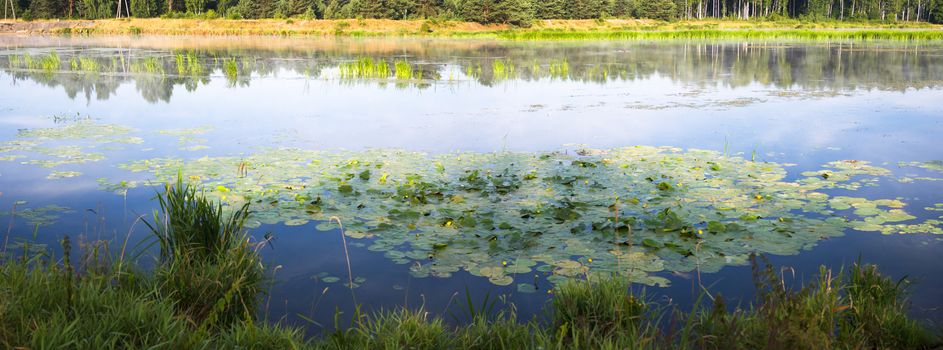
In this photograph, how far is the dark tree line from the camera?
64.1 metres

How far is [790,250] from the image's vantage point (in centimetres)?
558

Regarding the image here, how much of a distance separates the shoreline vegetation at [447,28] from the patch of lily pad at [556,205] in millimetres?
40646

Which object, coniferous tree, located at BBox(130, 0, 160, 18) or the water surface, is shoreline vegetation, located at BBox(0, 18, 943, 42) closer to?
coniferous tree, located at BBox(130, 0, 160, 18)

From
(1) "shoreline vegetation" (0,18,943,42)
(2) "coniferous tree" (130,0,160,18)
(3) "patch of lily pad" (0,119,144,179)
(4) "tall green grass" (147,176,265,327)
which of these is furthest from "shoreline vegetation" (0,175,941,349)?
(2) "coniferous tree" (130,0,160,18)

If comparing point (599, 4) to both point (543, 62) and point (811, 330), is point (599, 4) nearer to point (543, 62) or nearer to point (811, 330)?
point (543, 62)

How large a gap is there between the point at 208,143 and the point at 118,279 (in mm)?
6290

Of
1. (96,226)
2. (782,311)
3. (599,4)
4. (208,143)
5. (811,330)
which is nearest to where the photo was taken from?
(811,330)

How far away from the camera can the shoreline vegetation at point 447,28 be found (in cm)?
5116

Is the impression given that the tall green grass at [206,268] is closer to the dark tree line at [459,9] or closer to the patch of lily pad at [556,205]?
the patch of lily pad at [556,205]

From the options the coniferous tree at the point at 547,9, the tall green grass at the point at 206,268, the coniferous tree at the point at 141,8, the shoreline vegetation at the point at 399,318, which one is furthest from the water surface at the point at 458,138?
the coniferous tree at the point at 141,8

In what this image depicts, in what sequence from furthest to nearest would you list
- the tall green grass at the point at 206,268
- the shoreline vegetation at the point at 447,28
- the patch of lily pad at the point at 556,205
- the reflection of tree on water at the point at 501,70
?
the shoreline vegetation at the point at 447,28 < the reflection of tree on water at the point at 501,70 < the patch of lily pad at the point at 556,205 < the tall green grass at the point at 206,268

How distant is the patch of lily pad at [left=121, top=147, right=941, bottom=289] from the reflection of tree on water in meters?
9.15

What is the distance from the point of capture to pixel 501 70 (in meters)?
21.8

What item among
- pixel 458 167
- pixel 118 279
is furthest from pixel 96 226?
pixel 458 167
